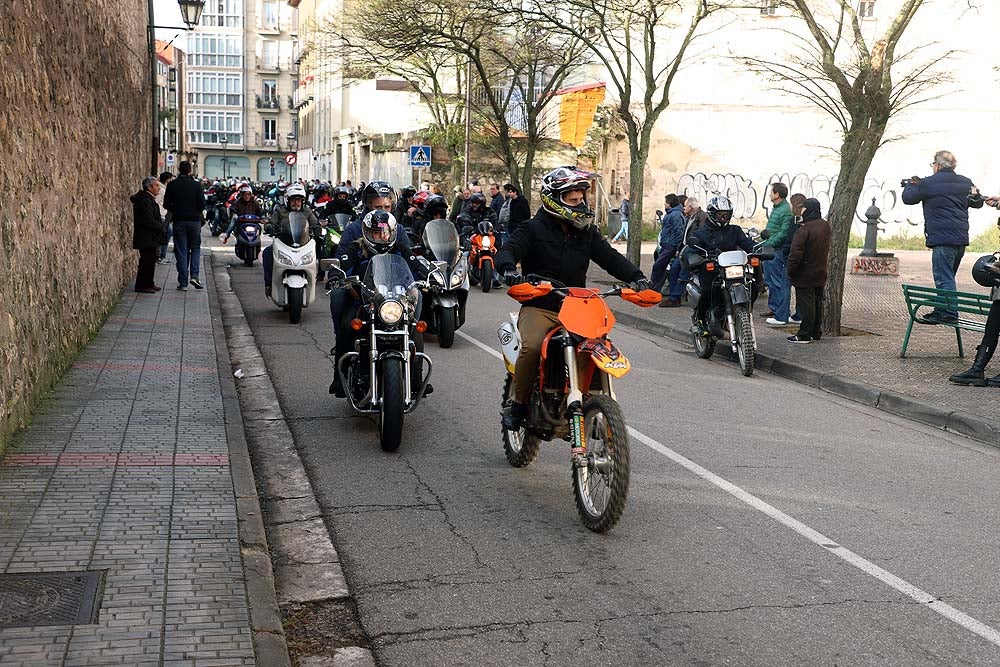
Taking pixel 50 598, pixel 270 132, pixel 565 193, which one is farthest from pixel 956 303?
pixel 270 132

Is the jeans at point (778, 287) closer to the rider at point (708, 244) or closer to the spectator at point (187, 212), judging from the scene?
the rider at point (708, 244)

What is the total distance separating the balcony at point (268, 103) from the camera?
4136 inches

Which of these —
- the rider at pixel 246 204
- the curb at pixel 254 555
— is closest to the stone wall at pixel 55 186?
the curb at pixel 254 555

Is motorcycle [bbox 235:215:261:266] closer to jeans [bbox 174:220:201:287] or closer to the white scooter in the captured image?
jeans [bbox 174:220:201:287]

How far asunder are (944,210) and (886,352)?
2.29 m

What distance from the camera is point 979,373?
10758 millimetres

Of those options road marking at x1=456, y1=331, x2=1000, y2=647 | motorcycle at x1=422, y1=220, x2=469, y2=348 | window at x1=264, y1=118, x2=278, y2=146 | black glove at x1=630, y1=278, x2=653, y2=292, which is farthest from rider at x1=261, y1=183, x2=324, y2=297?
window at x1=264, y1=118, x2=278, y2=146

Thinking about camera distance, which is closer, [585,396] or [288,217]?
[585,396]

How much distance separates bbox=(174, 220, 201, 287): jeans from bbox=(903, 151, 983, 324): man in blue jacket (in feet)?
33.8

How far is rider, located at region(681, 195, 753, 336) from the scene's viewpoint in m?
12.7

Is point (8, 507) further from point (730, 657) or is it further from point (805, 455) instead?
point (805, 455)

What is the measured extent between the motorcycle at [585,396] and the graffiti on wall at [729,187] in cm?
3051

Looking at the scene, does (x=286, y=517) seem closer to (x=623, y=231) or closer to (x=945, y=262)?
(x=945, y=262)

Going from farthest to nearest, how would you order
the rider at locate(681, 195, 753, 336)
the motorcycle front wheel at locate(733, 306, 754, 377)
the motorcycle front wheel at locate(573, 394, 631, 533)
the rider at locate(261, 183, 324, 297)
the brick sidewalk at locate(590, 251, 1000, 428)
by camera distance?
the rider at locate(261, 183, 324, 297), the rider at locate(681, 195, 753, 336), the motorcycle front wheel at locate(733, 306, 754, 377), the brick sidewalk at locate(590, 251, 1000, 428), the motorcycle front wheel at locate(573, 394, 631, 533)
